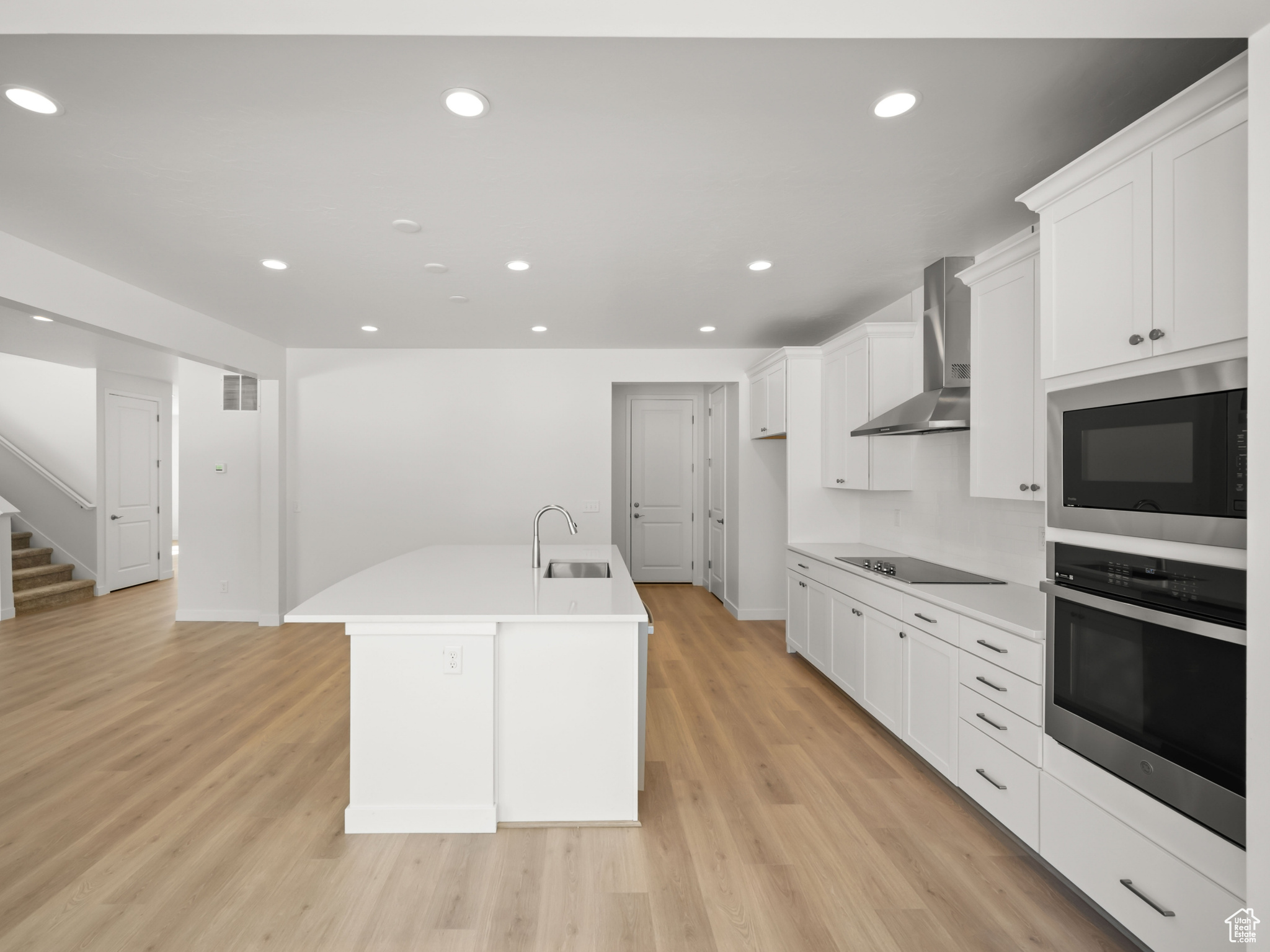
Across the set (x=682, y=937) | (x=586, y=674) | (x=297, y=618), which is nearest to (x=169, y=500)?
(x=297, y=618)

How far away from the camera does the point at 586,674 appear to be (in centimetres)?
239

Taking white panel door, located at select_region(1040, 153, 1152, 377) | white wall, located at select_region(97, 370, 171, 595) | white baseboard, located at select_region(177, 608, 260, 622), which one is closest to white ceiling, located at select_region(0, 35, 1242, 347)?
white panel door, located at select_region(1040, 153, 1152, 377)

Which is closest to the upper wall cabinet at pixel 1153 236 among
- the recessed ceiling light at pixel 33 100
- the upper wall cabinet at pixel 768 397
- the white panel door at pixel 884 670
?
the white panel door at pixel 884 670

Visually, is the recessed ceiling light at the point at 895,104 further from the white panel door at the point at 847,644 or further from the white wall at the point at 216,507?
the white wall at the point at 216,507

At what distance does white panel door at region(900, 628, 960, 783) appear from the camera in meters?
2.55

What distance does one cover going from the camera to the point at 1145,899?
5.37 feet

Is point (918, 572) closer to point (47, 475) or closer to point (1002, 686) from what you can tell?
point (1002, 686)

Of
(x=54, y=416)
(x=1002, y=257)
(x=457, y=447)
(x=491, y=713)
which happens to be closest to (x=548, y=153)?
(x=1002, y=257)

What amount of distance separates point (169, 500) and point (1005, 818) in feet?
30.3

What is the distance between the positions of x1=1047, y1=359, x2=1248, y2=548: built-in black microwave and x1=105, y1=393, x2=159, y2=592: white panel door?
28.5 feet

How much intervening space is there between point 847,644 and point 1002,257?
2148mm

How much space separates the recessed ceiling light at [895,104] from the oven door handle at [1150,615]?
1.56 meters

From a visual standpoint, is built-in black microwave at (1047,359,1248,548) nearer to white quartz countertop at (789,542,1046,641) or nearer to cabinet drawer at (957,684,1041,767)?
white quartz countertop at (789,542,1046,641)

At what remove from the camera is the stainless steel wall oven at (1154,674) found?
1.43 meters
